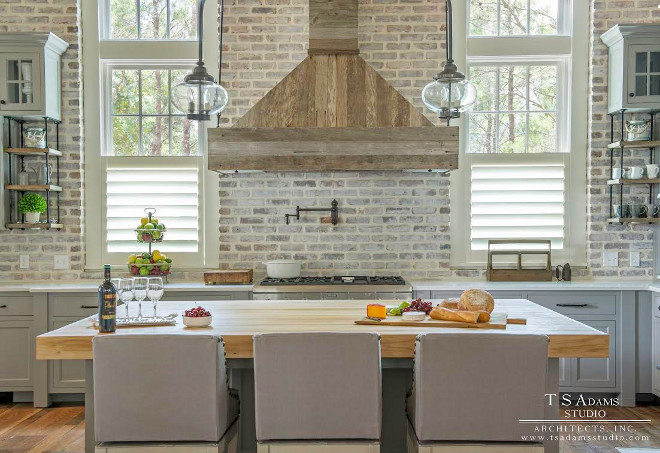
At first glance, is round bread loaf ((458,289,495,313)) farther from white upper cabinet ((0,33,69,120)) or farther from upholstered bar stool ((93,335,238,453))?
white upper cabinet ((0,33,69,120))

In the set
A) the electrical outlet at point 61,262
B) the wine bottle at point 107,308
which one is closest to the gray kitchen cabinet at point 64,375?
the electrical outlet at point 61,262

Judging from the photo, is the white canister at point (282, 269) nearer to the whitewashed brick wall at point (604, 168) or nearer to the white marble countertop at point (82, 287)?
the white marble countertop at point (82, 287)

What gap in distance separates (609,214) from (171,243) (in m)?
3.72

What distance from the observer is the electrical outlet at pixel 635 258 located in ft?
18.5

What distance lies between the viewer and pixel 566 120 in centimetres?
577

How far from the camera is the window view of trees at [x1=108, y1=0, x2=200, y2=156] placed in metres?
5.86

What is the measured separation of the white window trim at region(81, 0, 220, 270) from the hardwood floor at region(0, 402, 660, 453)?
1300mm

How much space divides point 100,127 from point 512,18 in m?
3.68

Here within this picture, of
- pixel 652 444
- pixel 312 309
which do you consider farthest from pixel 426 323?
pixel 652 444

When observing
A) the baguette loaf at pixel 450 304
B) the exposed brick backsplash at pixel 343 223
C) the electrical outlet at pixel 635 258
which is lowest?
the baguette loaf at pixel 450 304

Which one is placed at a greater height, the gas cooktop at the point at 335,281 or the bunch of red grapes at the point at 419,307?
the bunch of red grapes at the point at 419,307

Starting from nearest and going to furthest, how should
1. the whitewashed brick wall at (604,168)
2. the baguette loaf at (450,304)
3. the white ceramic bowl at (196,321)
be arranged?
the white ceramic bowl at (196,321) → the baguette loaf at (450,304) → the whitewashed brick wall at (604,168)

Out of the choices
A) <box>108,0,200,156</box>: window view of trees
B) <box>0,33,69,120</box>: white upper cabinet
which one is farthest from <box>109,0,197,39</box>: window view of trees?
<box>0,33,69,120</box>: white upper cabinet

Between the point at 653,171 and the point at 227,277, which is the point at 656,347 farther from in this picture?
the point at 227,277
